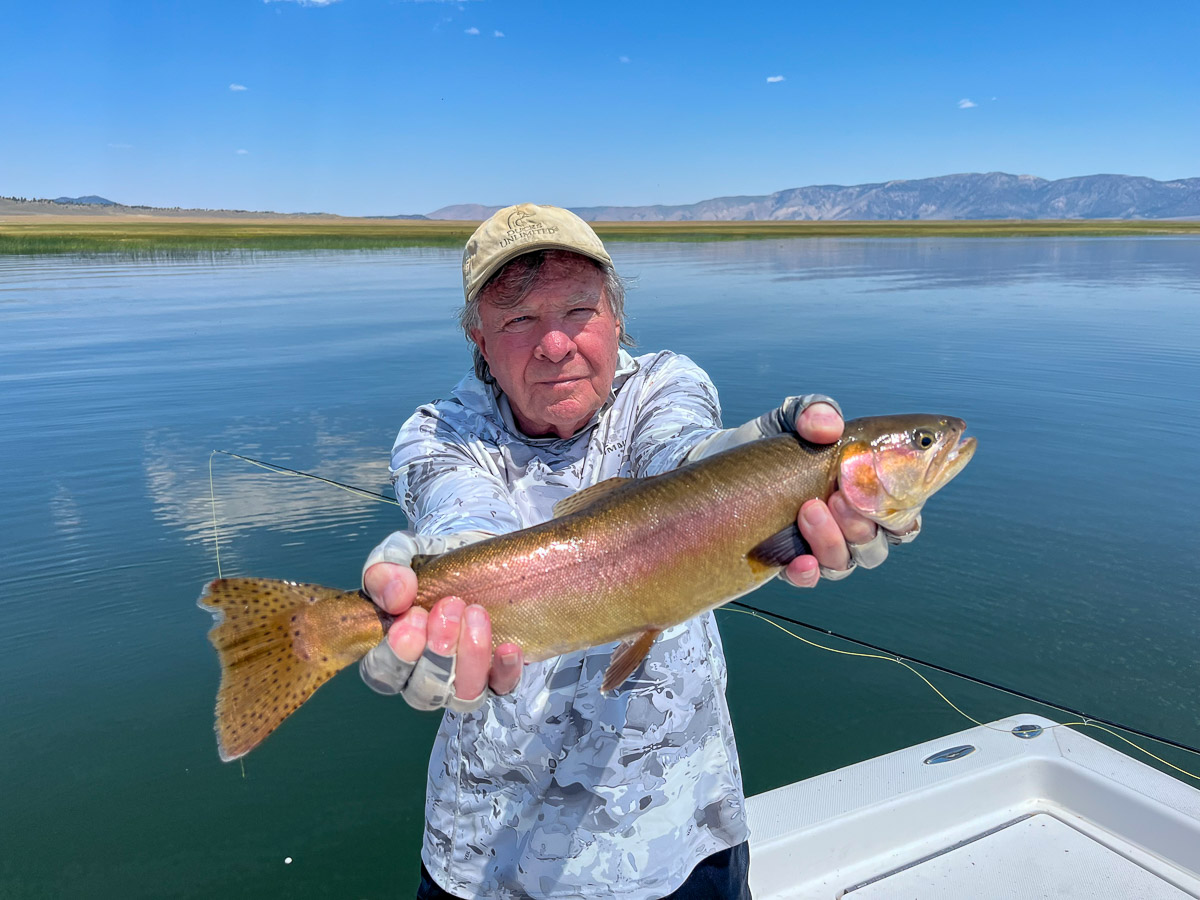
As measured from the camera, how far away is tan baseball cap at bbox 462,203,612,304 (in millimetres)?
3020

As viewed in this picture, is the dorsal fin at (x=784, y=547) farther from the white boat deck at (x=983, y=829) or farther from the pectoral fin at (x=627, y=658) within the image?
the white boat deck at (x=983, y=829)

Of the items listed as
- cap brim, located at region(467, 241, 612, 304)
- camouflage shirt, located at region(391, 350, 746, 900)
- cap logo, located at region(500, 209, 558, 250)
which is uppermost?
cap logo, located at region(500, 209, 558, 250)

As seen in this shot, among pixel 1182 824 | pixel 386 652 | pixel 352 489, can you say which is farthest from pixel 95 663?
pixel 1182 824

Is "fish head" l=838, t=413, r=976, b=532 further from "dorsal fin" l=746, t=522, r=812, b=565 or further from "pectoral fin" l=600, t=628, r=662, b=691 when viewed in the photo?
"pectoral fin" l=600, t=628, r=662, b=691

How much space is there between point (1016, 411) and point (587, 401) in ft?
39.4

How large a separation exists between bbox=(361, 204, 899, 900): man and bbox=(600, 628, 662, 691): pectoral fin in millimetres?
183

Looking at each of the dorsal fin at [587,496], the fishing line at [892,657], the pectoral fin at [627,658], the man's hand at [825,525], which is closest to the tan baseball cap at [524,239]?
the dorsal fin at [587,496]

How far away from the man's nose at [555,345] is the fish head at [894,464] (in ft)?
3.47

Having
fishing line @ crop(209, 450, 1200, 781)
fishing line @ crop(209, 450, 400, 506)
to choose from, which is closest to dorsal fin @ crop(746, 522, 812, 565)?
fishing line @ crop(209, 450, 1200, 781)

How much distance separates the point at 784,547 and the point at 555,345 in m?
1.11

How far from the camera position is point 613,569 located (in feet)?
8.70

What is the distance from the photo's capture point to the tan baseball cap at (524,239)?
302cm

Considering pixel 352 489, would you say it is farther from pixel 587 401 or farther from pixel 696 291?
pixel 696 291

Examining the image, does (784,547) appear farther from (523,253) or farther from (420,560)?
(523,253)
